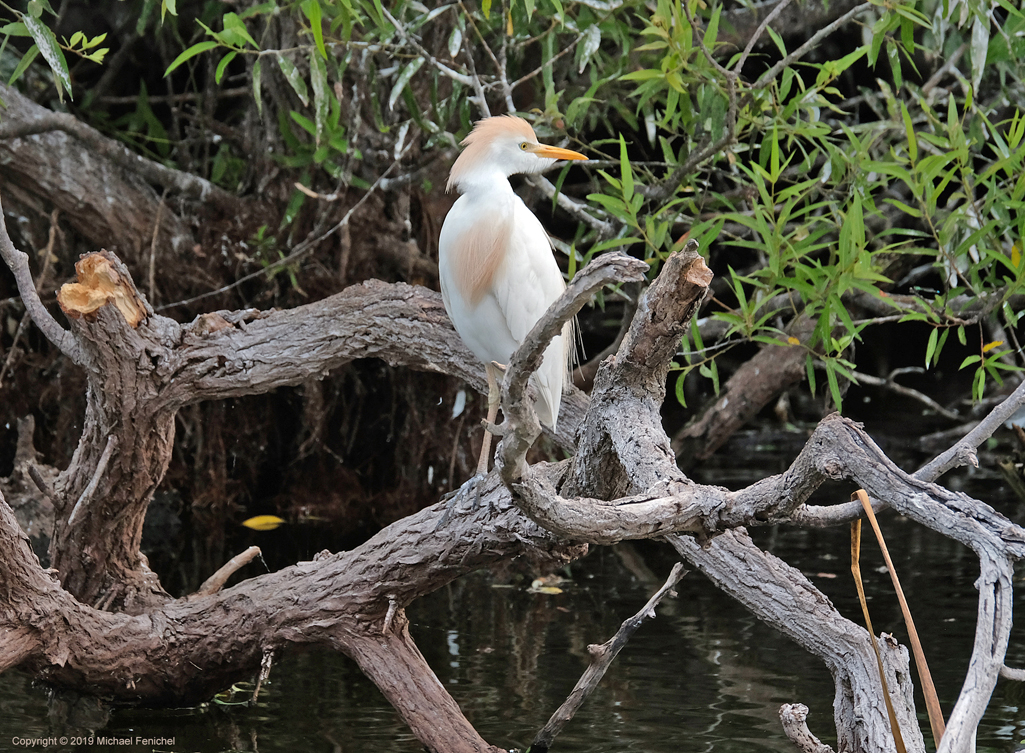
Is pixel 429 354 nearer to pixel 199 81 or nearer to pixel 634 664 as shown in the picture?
pixel 634 664

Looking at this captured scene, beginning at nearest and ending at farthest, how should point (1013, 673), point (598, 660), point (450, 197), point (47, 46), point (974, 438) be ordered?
point (1013, 673) < point (974, 438) < point (598, 660) < point (47, 46) < point (450, 197)

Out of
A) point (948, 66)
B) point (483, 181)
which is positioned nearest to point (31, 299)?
point (483, 181)

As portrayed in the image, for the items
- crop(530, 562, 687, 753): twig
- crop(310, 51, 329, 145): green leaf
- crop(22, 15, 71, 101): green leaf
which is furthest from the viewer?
crop(310, 51, 329, 145): green leaf

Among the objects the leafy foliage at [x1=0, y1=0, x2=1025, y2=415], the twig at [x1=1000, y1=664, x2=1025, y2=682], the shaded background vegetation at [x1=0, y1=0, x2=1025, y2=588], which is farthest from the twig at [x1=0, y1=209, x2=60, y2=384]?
the twig at [x1=1000, y1=664, x2=1025, y2=682]

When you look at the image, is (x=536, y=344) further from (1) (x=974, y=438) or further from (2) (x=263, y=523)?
(2) (x=263, y=523)

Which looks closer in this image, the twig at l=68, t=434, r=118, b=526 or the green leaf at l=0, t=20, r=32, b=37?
the green leaf at l=0, t=20, r=32, b=37

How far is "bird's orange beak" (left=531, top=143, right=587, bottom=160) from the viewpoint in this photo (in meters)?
2.78

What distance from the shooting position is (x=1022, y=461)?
409 cm

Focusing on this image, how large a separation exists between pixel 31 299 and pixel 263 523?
8.24 ft

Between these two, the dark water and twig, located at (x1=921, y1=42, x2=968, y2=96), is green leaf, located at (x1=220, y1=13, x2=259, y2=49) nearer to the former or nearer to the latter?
the dark water

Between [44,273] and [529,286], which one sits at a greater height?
[44,273]

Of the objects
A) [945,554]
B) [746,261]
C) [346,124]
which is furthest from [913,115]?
[746,261]

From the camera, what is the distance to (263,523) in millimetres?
5168

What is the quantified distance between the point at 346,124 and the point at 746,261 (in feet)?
11.9
